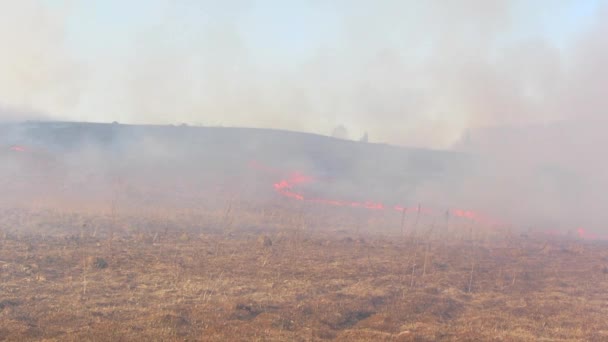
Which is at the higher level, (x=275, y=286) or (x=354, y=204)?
(x=354, y=204)

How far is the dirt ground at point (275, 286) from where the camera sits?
1030 centimetres

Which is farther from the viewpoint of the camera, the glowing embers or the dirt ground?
the glowing embers

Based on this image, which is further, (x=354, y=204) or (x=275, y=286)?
(x=354, y=204)

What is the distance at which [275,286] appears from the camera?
46.6 feet

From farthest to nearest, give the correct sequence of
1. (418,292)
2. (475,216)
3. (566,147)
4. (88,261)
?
(566,147), (475,216), (88,261), (418,292)

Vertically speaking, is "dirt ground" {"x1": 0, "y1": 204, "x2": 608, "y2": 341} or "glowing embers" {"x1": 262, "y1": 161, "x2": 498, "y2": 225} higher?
"glowing embers" {"x1": 262, "y1": 161, "x2": 498, "y2": 225}

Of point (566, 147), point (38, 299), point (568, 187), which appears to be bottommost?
point (38, 299)

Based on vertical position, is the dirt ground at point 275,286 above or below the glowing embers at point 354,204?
below

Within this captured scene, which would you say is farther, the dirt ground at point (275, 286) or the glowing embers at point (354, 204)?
the glowing embers at point (354, 204)

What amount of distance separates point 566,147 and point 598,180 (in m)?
5.95

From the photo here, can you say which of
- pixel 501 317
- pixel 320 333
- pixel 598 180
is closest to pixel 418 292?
pixel 501 317

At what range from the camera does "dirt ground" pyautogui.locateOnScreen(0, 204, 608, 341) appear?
10.3m

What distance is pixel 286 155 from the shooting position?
→ 58.8 meters

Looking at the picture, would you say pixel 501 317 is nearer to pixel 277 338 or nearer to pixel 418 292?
pixel 418 292
